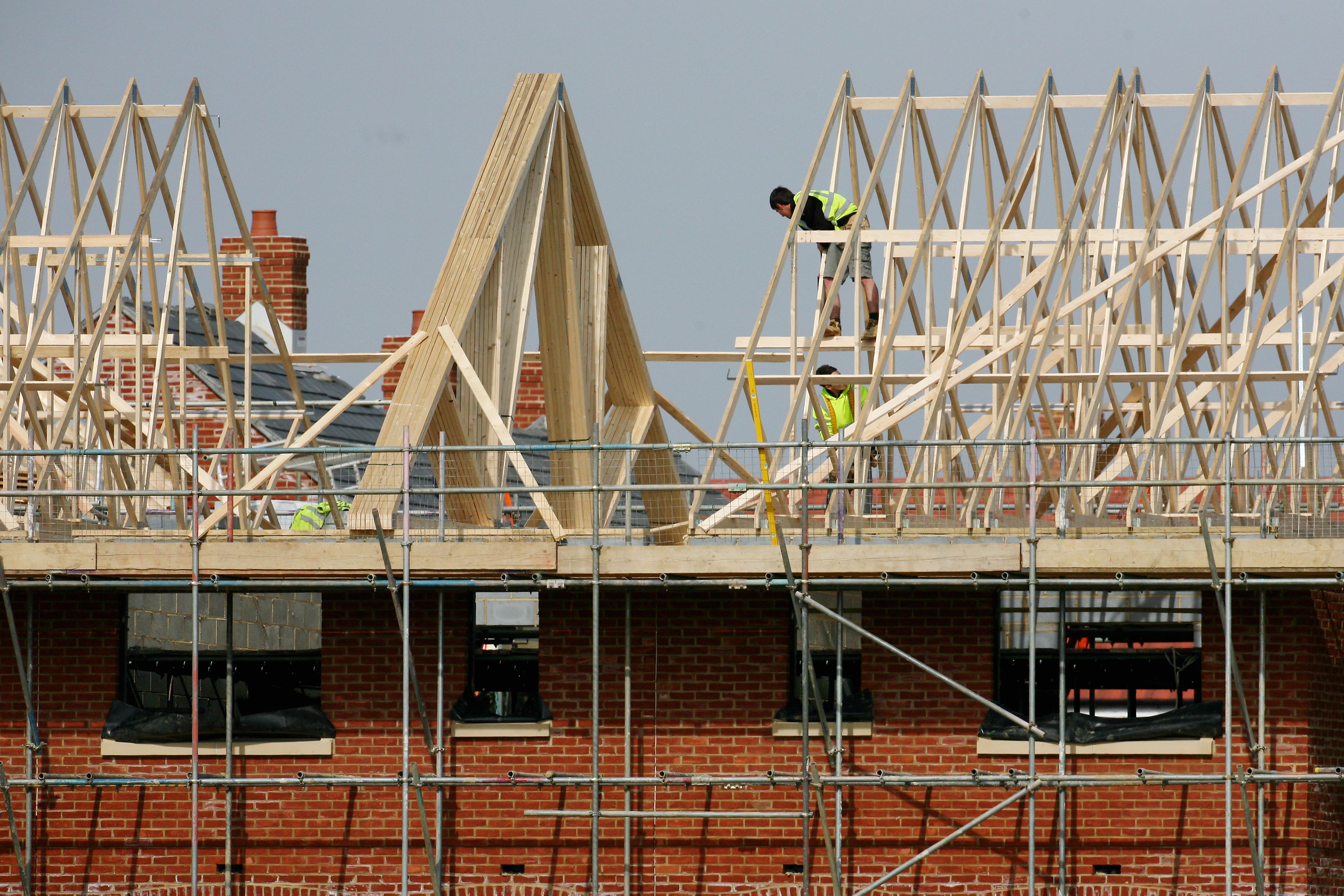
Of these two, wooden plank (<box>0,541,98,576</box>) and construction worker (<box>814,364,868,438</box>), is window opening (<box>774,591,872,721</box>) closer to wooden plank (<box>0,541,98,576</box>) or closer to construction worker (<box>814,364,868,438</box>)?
construction worker (<box>814,364,868,438</box>)

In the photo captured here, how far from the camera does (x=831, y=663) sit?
17156mm

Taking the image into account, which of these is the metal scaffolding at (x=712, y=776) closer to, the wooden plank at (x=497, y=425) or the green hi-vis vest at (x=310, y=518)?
the wooden plank at (x=497, y=425)

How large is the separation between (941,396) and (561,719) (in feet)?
13.6

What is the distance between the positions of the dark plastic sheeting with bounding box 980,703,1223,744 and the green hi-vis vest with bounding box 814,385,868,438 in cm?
392

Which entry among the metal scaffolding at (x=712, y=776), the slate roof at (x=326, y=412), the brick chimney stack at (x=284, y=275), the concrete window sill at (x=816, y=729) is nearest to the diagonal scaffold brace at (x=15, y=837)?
the metal scaffolding at (x=712, y=776)

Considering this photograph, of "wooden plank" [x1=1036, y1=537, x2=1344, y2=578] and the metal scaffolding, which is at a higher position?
"wooden plank" [x1=1036, y1=537, x2=1344, y2=578]

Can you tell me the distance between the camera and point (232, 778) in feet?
54.7

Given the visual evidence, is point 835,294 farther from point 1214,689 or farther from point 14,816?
point 14,816

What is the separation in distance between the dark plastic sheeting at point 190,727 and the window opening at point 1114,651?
5.61 metres

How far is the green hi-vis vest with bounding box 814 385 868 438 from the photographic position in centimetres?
2008

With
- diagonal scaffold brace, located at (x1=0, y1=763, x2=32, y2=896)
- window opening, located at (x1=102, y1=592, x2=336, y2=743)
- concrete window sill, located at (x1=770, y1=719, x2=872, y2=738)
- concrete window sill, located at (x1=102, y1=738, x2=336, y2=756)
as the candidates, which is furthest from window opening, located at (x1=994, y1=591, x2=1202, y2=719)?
diagonal scaffold brace, located at (x1=0, y1=763, x2=32, y2=896)

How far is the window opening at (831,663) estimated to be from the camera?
54.7ft

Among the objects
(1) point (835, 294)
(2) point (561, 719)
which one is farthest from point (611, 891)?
(1) point (835, 294)

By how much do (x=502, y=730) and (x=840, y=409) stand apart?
5.82m
